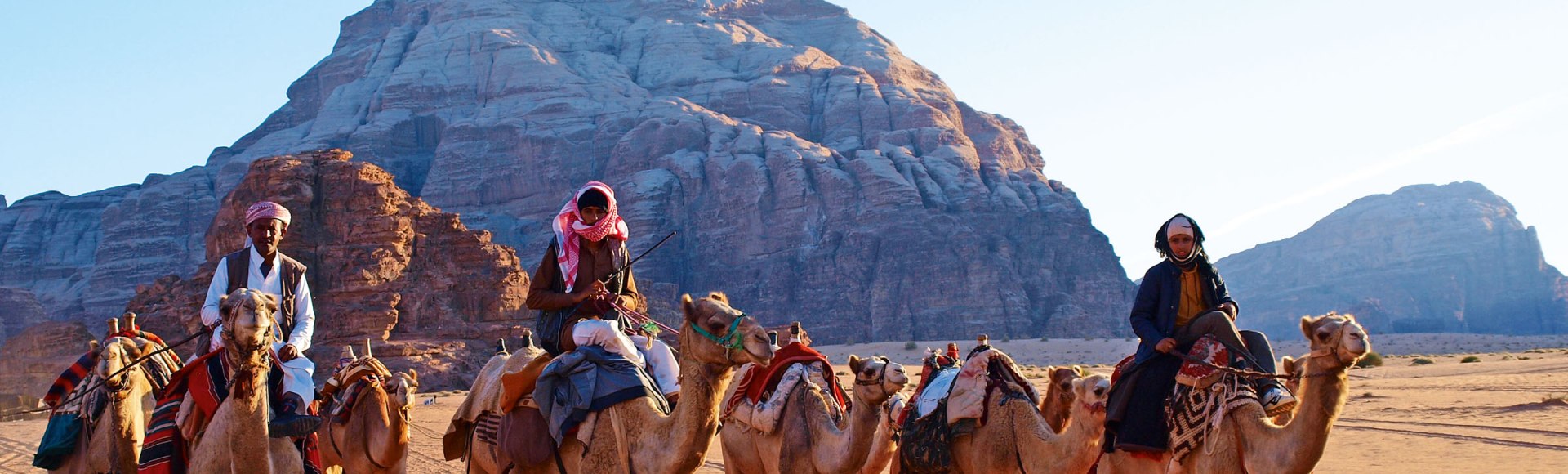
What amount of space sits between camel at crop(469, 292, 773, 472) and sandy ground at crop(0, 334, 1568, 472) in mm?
12156

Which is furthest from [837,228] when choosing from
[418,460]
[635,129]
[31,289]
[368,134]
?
[418,460]

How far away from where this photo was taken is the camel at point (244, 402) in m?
7.90

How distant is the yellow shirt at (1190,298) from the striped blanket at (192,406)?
531 centimetres

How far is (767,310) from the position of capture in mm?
134125

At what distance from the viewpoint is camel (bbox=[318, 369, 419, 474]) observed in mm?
12602

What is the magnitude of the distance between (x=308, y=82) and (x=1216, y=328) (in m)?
187

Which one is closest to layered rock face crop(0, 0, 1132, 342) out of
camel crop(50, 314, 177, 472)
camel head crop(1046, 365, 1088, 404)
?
camel crop(50, 314, 177, 472)

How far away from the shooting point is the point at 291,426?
334 inches

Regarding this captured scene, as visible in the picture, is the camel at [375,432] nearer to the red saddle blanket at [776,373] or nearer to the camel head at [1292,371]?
the red saddle blanket at [776,373]

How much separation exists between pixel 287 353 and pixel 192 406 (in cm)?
60

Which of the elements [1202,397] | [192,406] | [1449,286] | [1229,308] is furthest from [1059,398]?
[1449,286]

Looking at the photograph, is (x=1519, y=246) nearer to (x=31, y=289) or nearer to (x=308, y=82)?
A: (x=308, y=82)

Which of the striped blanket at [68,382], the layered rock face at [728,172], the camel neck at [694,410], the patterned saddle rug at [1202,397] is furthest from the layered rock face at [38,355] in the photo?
the camel neck at [694,410]

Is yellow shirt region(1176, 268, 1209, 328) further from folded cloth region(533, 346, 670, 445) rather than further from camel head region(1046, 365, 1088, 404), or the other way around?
folded cloth region(533, 346, 670, 445)
